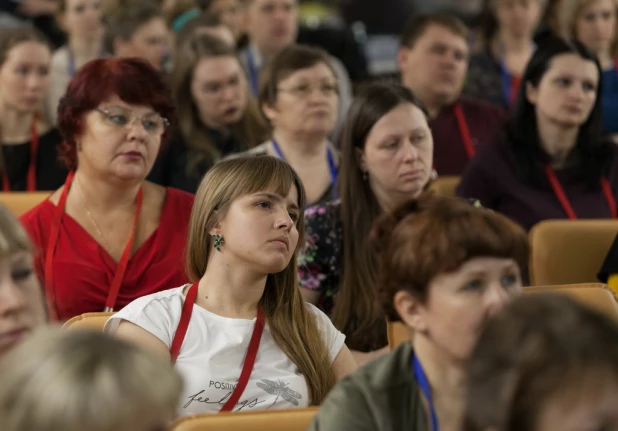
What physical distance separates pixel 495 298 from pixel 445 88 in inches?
114


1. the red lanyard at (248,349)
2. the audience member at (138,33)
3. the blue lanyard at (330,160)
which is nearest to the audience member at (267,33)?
the audience member at (138,33)

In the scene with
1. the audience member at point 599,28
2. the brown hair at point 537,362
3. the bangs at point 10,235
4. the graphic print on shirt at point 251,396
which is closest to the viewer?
the brown hair at point 537,362

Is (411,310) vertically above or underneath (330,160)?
above

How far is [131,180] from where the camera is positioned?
9.92 ft

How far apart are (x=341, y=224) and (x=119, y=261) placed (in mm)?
657

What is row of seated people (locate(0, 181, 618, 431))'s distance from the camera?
1.13 m

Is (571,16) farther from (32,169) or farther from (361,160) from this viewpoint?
A: (32,169)

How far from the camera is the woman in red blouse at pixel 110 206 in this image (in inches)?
114

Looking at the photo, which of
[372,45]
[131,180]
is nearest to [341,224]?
[131,180]

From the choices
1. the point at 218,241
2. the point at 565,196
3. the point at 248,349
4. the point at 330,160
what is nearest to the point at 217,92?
the point at 330,160

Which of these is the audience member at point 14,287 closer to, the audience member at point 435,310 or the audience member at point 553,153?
the audience member at point 435,310

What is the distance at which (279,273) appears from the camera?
8.04 feet

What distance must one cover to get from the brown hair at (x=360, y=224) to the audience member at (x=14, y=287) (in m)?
1.39

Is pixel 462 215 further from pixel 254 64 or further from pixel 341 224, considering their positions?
pixel 254 64
